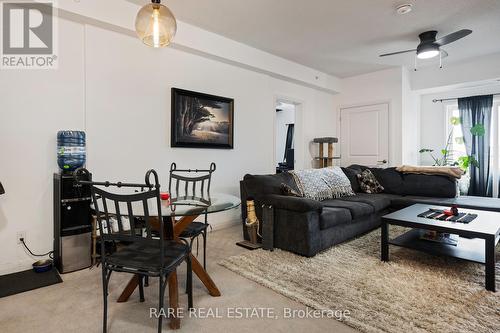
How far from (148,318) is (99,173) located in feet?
5.67

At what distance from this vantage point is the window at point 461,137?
16.9ft

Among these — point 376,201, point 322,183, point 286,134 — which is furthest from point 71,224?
point 286,134

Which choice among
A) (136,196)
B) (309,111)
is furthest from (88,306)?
(309,111)

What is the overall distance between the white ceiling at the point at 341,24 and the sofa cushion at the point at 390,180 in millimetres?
1936

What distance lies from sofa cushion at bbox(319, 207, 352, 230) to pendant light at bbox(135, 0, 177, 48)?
2184 millimetres

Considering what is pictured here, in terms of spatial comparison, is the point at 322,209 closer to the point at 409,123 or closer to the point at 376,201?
the point at 376,201

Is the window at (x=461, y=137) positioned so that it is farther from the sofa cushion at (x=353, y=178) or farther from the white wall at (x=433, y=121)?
the sofa cushion at (x=353, y=178)

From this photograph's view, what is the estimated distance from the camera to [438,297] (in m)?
2.03

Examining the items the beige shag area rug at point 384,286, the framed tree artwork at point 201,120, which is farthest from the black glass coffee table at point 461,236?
the framed tree artwork at point 201,120

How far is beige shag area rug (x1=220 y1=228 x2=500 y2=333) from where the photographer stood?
1.75 meters

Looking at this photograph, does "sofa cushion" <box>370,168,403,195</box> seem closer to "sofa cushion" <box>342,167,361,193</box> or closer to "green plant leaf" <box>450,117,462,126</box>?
"sofa cushion" <box>342,167,361,193</box>

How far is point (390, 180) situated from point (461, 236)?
2486mm

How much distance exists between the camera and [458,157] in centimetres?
556

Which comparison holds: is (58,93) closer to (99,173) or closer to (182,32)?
(99,173)
